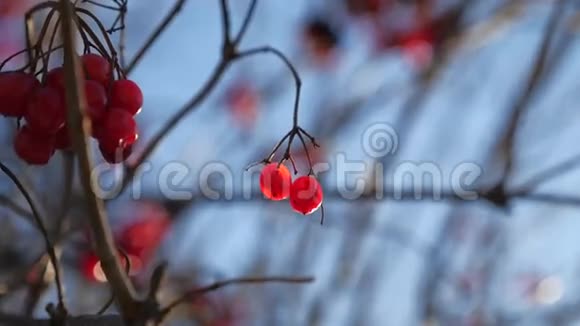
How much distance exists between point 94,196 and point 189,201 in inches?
50.0

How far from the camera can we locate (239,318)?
3441mm

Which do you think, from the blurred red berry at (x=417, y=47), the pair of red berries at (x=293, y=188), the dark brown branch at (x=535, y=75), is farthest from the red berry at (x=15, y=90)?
the blurred red berry at (x=417, y=47)

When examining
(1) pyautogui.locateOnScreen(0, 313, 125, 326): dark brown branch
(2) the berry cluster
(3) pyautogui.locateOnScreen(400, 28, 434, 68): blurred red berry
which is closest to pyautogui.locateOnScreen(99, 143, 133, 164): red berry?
(2) the berry cluster

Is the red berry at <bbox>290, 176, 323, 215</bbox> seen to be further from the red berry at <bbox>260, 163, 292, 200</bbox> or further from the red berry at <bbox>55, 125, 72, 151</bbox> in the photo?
the red berry at <bbox>55, 125, 72, 151</bbox>

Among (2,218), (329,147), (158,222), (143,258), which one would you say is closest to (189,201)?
(143,258)

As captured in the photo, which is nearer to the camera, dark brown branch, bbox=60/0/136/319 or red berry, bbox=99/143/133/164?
dark brown branch, bbox=60/0/136/319

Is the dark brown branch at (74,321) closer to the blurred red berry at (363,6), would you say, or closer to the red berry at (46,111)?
the red berry at (46,111)

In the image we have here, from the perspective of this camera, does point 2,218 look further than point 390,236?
Yes

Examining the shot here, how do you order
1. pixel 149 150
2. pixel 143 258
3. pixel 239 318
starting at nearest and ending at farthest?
pixel 149 150 < pixel 143 258 < pixel 239 318

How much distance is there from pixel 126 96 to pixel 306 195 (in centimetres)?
31

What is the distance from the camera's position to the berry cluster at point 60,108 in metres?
0.91

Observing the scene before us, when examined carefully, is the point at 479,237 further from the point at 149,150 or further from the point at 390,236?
the point at 149,150

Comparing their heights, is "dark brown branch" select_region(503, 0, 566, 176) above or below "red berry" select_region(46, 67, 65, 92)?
below

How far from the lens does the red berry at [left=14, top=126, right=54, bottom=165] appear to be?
3.11ft
